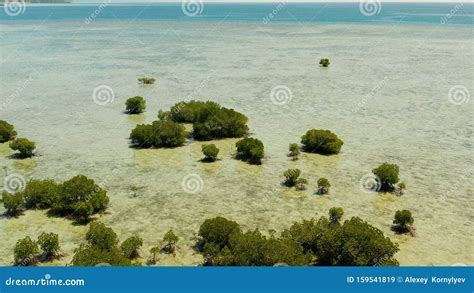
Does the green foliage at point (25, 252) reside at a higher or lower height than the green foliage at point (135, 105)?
lower

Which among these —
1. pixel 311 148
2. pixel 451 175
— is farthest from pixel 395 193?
pixel 311 148

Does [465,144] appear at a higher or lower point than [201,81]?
lower

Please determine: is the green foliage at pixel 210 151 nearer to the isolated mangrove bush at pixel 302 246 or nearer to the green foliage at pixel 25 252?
the isolated mangrove bush at pixel 302 246

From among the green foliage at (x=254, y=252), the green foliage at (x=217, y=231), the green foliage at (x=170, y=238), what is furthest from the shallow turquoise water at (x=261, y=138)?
the green foliage at (x=254, y=252)

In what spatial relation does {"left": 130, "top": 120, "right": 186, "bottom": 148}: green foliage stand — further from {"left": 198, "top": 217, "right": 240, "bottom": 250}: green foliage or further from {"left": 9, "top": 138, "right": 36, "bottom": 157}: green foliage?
{"left": 198, "top": 217, "right": 240, "bottom": 250}: green foliage

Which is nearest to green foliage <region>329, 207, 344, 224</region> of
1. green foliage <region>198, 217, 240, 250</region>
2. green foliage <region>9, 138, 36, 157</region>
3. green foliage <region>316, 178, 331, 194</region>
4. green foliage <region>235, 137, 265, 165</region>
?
green foliage <region>316, 178, 331, 194</region>

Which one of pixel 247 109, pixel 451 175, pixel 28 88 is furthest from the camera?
pixel 28 88

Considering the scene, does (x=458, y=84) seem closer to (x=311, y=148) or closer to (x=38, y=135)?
(x=311, y=148)
